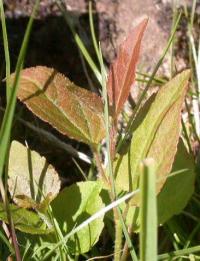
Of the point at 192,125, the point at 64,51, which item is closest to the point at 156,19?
the point at 64,51

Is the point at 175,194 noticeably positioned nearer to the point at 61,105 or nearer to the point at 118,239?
the point at 118,239

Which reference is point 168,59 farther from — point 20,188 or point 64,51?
point 20,188

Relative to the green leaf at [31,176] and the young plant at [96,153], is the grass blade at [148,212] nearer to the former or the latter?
the young plant at [96,153]

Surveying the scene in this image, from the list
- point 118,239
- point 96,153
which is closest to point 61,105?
point 96,153

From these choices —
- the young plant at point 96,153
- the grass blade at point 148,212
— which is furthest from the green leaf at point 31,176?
the grass blade at point 148,212

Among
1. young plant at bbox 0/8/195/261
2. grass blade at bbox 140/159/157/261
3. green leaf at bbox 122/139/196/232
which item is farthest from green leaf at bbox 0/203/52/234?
grass blade at bbox 140/159/157/261
